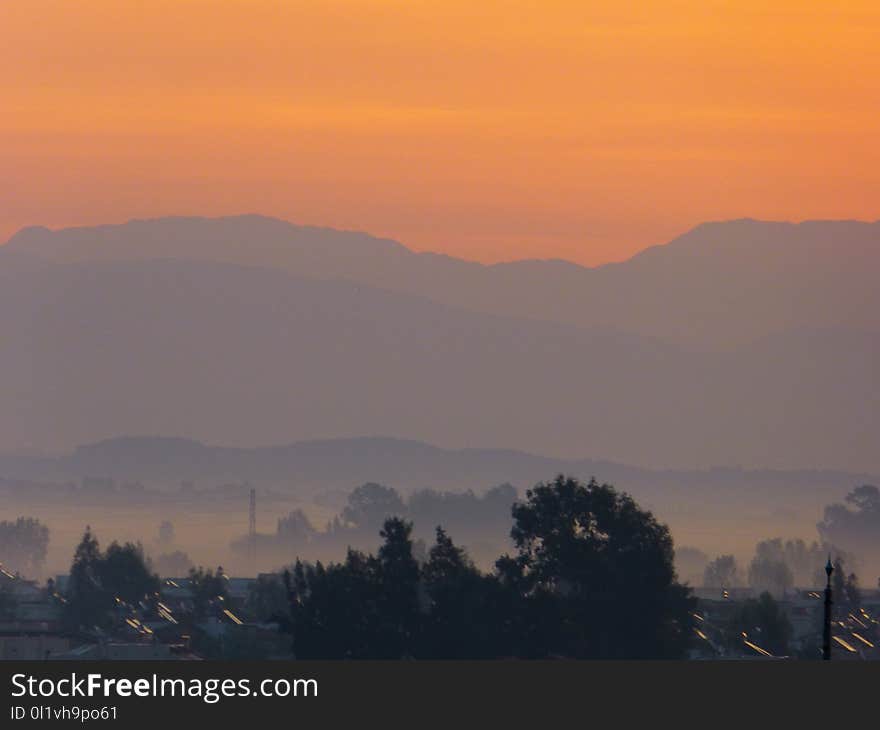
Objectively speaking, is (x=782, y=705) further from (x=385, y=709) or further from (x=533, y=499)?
(x=533, y=499)

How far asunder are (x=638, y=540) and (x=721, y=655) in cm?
925

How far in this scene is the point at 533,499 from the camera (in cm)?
15788

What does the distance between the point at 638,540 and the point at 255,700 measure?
314 ft

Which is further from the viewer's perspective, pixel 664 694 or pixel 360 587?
pixel 360 587

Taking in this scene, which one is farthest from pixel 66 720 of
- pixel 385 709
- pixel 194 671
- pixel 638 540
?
pixel 638 540

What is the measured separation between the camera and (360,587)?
485ft

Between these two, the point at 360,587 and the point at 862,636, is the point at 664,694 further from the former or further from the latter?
the point at 862,636

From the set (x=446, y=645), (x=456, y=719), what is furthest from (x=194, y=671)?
(x=446, y=645)

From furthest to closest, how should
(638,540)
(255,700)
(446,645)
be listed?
(638,540), (446,645), (255,700)

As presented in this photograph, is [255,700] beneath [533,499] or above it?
beneath

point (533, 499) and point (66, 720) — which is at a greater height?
point (533, 499)

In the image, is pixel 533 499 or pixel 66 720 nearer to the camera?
pixel 66 720

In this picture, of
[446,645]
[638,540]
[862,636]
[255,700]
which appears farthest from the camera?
[862,636]

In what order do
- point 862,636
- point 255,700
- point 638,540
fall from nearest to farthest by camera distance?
point 255,700
point 638,540
point 862,636
